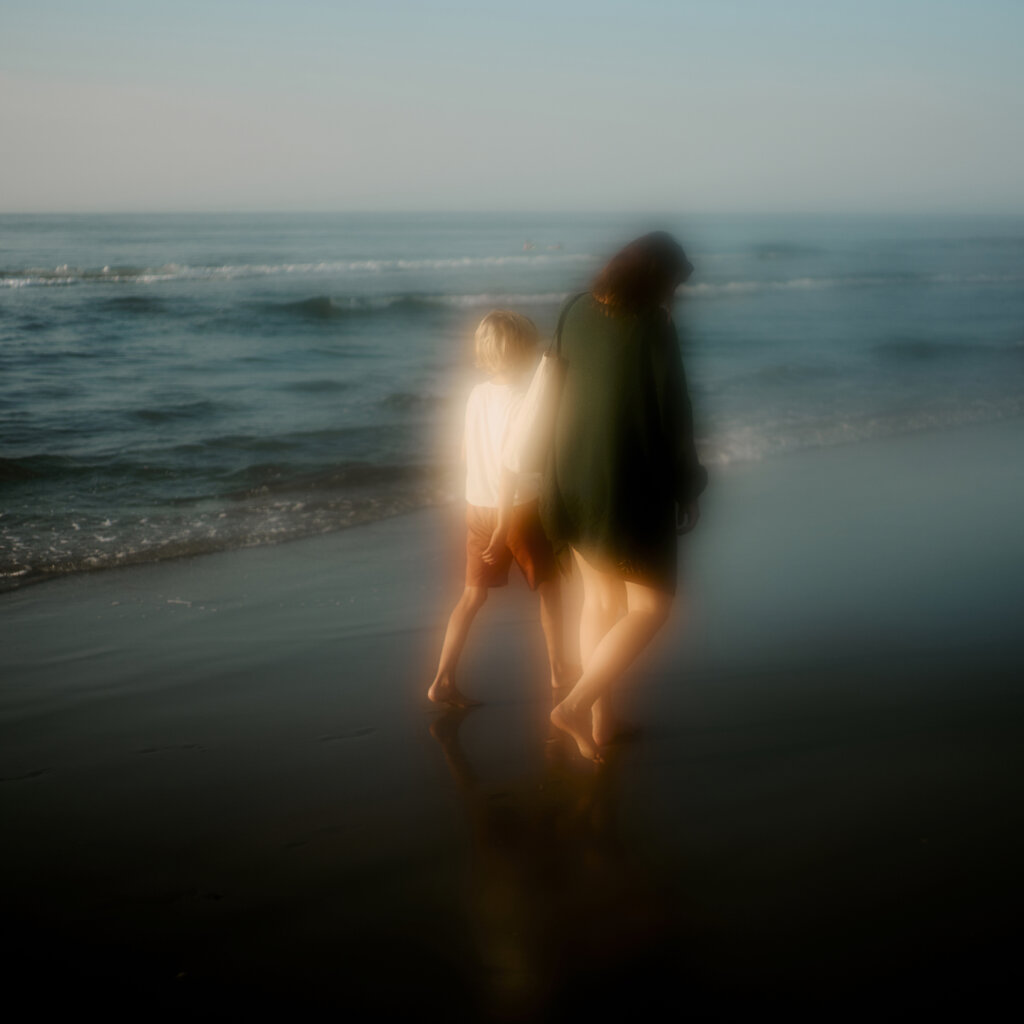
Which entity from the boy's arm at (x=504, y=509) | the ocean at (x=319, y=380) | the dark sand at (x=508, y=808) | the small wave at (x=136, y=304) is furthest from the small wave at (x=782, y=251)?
the boy's arm at (x=504, y=509)

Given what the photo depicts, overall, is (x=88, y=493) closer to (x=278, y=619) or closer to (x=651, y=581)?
(x=278, y=619)

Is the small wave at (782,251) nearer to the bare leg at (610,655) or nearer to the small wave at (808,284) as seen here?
the small wave at (808,284)

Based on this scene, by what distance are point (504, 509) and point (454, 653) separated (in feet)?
2.45

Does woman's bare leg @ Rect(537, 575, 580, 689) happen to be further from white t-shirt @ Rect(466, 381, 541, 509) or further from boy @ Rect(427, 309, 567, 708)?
white t-shirt @ Rect(466, 381, 541, 509)

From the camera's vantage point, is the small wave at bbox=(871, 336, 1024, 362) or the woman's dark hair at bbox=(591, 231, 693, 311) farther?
the small wave at bbox=(871, 336, 1024, 362)

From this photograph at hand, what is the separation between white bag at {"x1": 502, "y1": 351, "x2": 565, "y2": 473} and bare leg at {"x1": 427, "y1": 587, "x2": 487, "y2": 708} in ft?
2.47

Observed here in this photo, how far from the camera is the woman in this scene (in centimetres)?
296

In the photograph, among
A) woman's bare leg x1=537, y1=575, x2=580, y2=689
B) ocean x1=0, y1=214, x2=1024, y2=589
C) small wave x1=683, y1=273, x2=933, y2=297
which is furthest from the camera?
small wave x1=683, y1=273, x2=933, y2=297

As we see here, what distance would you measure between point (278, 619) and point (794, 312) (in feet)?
68.6

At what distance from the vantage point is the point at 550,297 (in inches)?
1091

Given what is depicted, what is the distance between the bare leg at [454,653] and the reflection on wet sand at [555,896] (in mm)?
516

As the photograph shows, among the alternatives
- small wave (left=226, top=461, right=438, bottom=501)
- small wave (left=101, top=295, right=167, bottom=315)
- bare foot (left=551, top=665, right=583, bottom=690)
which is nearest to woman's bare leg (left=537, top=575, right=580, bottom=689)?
bare foot (left=551, top=665, right=583, bottom=690)

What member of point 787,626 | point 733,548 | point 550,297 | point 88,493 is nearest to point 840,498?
point 733,548

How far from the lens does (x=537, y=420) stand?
3.19m
